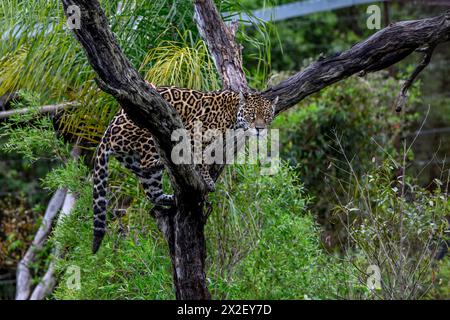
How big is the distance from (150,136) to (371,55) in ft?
5.21

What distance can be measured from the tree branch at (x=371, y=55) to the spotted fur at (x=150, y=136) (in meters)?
0.23

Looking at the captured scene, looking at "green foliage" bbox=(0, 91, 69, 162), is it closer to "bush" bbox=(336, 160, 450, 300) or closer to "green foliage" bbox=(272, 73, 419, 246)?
"bush" bbox=(336, 160, 450, 300)

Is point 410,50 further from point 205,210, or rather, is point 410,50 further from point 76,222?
point 76,222

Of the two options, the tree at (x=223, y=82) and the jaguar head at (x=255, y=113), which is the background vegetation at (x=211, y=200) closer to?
the tree at (x=223, y=82)

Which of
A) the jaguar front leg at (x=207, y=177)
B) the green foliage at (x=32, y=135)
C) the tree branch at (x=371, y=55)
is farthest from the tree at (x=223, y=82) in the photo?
the green foliage at (x=32, y=135)

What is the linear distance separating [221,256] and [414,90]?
4.98 metres

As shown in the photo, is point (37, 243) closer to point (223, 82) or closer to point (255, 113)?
point (223, 82)

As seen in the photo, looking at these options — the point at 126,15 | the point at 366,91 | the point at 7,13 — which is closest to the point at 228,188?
the point at 126,15

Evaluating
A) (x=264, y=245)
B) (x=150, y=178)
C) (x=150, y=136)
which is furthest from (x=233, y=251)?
(x=150, y=136)

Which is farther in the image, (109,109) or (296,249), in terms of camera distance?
(109,109)

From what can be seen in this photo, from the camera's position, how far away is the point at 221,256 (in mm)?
6590

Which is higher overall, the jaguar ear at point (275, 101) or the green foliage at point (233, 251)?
the jaguar ear at point (275, 101)

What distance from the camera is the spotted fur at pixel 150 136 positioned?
570cm

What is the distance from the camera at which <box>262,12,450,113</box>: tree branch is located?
583cm
